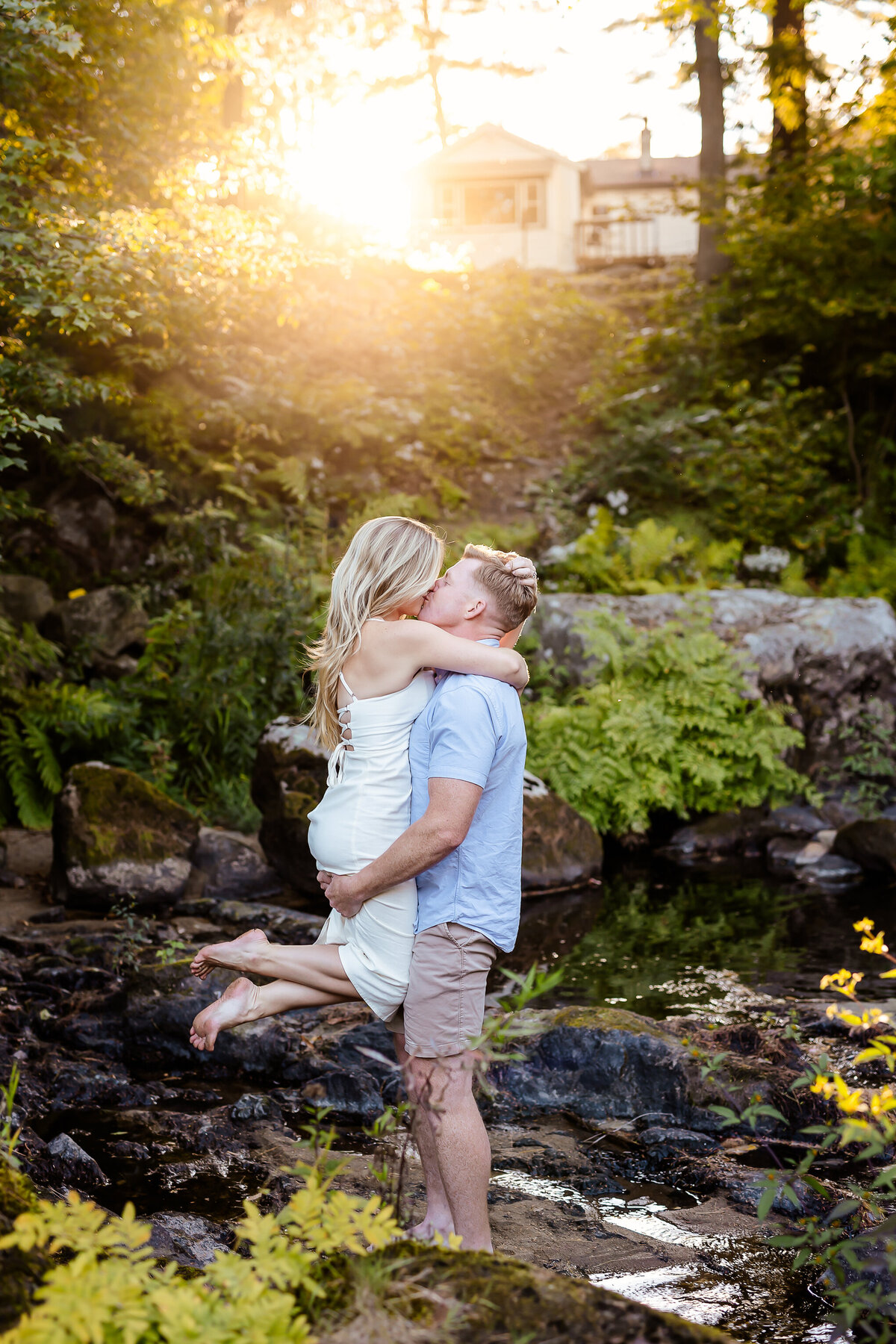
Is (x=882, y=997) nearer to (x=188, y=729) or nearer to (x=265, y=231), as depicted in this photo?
(x=188, y=729)

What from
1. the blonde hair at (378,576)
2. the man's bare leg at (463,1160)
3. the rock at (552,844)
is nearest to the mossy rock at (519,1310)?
the man's bare leg at (463,1160)

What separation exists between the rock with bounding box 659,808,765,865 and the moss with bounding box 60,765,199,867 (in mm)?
4383

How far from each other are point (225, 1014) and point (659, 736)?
21.0ft

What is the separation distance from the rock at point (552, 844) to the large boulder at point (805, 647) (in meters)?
1.98

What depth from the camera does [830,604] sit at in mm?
10461

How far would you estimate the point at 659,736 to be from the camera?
9.01 meters

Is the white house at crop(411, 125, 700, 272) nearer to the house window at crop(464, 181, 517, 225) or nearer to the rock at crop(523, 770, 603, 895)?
the house window at crop(464, 181, 517, 225)

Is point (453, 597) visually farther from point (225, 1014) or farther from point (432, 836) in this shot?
point (225, 1014)

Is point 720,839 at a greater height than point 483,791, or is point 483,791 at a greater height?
point 483,791

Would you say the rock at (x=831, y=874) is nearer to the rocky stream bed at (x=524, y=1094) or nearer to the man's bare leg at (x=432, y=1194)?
the rocky stream bed at (x=524, y=1094)

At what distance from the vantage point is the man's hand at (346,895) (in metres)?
2.97

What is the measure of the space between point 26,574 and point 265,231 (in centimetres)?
415

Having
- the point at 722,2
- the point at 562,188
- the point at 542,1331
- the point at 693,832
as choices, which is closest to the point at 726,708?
the point at 693,832

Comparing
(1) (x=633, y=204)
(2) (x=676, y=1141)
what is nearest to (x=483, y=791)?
(2) (x=676, y=1141)
